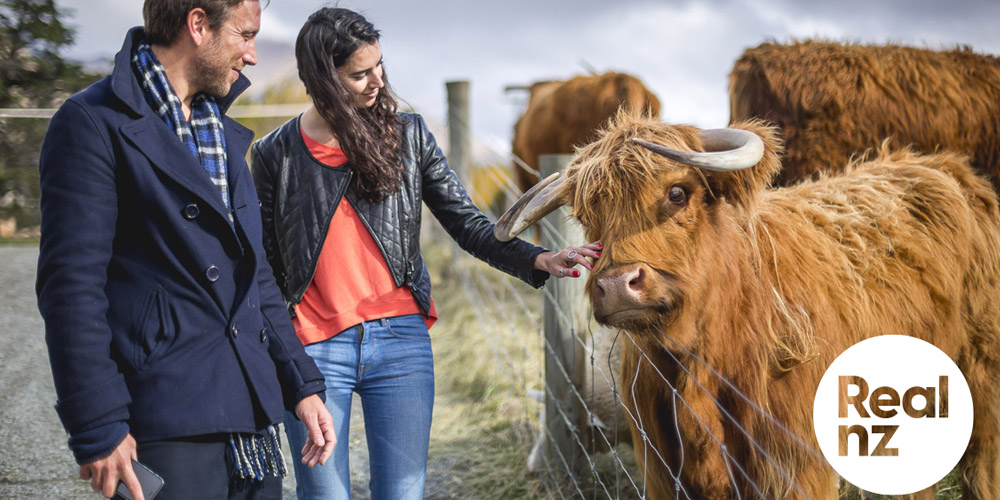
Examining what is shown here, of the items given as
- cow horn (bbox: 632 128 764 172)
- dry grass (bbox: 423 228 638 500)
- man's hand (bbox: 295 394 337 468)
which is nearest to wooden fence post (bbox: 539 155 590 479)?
dry grass (bbox: 423 228 638 500)

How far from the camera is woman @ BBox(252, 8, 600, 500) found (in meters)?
2.44

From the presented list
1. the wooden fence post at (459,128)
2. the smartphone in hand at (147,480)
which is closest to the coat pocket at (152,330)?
the smartphone in hand at (147,480)

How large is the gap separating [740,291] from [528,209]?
804 mm

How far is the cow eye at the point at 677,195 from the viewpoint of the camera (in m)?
2.45

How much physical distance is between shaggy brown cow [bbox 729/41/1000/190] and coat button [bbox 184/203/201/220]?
13.5ft

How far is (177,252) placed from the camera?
1791 millimetres

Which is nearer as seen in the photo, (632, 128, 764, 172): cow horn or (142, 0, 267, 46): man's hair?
(142, 0, 267, 46): man's hair

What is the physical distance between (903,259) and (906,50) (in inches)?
114

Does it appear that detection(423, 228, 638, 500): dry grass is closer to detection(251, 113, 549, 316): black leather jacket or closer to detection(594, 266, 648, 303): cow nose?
detection(251, 113, 549, 316): black leather jacket

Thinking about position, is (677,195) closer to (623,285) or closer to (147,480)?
(623,285)

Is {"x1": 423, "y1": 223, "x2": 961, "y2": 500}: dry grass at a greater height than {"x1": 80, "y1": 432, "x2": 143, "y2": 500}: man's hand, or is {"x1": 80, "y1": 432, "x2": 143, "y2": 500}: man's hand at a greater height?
{"x1": 80, "y1": 432, "x2": 143, "y2": 500}: man's hand

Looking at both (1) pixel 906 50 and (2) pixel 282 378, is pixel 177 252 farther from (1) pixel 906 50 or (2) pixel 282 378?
(1) pixel 906 50

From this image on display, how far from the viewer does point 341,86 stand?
2441 mm

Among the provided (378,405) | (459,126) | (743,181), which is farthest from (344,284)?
(459,126)
